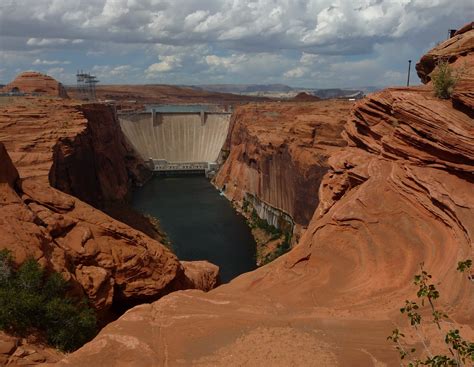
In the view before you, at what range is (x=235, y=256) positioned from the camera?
5000cm

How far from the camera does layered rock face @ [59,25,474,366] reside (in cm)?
1180

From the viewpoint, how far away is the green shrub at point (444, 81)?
16486 mm

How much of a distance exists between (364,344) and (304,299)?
153 inches

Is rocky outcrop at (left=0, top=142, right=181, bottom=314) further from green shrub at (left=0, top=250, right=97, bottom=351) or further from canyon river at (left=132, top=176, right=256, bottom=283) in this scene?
canyon river at (left=132, top=176, right=256, bottom=283)

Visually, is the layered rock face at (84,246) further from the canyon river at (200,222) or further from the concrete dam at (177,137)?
the concrete dam at (177,137)

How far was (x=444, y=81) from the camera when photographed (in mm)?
16625

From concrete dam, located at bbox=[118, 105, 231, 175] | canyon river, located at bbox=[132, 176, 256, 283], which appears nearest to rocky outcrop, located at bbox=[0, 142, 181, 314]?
canyon river, located at bbox=[132, 176, 256, 283]

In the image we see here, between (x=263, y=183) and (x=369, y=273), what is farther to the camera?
(x=263, y=183)

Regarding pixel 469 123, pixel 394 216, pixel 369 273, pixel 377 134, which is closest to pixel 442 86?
pixel 469 123

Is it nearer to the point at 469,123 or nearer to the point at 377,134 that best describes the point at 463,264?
the point at 469,123

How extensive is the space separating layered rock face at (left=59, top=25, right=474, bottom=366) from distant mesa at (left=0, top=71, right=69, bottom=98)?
85.8m

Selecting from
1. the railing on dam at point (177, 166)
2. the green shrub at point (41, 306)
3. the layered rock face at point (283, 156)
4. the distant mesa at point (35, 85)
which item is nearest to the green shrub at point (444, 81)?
the green shrub at point (41, 306)

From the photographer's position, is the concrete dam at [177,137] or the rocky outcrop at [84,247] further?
the concrete dam at [177,137]

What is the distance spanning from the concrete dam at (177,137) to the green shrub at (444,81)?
78.5 m
